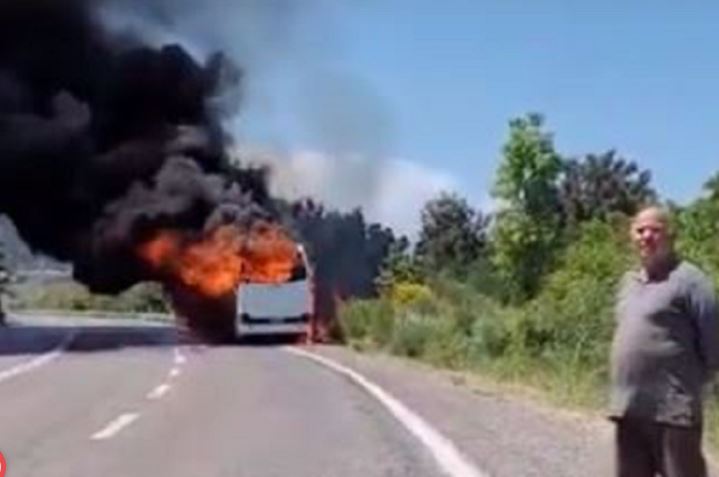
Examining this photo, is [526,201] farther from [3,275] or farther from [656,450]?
[656,450]

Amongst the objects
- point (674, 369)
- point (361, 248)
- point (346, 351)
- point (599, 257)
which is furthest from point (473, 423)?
point (361, 248)

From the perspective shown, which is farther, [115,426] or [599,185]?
[599,185]

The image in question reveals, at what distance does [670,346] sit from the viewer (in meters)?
8.72

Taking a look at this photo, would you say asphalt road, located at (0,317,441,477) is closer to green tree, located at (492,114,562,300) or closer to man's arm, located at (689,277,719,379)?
man's arm, located at (689,277,719,379)

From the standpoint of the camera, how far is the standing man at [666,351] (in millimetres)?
8656

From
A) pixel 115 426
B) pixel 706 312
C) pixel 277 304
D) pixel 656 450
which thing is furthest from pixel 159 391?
pixel 277 304

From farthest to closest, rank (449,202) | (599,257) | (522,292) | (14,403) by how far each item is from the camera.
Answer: (449,202) < (522,292) < (599,257) < (14,403)

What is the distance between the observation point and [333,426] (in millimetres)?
19422

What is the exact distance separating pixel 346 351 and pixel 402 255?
91.0ft

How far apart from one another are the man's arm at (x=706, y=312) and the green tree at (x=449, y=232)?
67.4m

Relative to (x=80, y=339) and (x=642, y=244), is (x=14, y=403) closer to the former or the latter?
(x=642, y=244)

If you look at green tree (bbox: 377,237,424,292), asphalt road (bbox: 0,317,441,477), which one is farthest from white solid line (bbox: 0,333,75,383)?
green tree (bbox: 377,237,424,292)

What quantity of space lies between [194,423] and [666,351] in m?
11.6

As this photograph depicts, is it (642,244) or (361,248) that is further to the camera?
(361,248)
